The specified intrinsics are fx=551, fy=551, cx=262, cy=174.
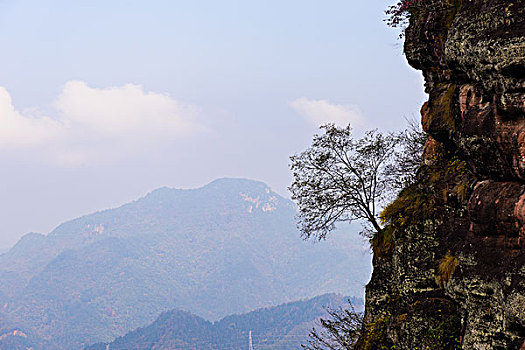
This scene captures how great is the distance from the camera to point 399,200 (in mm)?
21422

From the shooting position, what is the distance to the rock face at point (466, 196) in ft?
41.5

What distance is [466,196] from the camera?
54.1 feet

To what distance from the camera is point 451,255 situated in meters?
16.3

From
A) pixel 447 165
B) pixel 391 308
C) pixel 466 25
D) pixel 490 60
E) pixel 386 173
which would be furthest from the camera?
pixel 386 173

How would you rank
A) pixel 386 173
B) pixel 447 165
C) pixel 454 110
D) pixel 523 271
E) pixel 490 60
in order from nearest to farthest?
pixel 523 271
pixel 490 60
pixel 454 110
pixel 447 165
pixel 386 173

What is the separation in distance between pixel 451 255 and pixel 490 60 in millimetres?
6035

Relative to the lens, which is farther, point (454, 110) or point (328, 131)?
point (328, 131)

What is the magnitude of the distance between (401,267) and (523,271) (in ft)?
24.4

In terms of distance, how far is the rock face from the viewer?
12.7 m

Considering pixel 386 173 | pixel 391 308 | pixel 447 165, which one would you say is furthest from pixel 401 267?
pixel 386 173

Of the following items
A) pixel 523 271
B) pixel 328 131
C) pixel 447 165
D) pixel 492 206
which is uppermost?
pixel 328 131

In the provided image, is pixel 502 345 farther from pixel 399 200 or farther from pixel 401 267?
pixel 399 200

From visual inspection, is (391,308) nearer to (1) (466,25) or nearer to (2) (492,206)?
(2) (492,206)

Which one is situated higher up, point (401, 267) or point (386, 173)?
point (386, 173)
